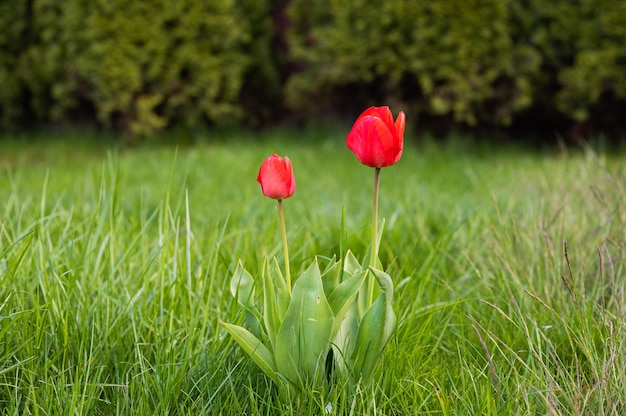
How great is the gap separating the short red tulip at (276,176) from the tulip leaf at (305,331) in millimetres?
156

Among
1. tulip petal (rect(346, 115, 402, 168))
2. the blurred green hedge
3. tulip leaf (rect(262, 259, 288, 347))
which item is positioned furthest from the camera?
the blurred green hedge

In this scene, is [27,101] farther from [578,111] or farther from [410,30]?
[578,111]

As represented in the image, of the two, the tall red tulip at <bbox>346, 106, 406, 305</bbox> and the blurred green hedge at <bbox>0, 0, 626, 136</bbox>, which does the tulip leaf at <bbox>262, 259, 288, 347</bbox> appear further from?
the blurred green hedge at <bbox>0, 0, 626, 136</bbox>

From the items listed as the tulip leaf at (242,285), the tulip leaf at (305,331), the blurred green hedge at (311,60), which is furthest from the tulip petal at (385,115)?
the blurred green hedge at (311,60)

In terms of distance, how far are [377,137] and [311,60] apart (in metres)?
5.00

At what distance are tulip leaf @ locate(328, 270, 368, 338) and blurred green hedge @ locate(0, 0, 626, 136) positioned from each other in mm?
4294

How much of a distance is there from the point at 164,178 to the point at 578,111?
10.7ft

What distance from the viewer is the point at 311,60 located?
607 centimetres

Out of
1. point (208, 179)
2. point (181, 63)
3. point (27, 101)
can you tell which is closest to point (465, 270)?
point (208, 179)

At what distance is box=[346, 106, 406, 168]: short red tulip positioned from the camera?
121cm

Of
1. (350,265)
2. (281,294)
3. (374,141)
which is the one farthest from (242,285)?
(374,141)

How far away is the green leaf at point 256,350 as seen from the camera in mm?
1298

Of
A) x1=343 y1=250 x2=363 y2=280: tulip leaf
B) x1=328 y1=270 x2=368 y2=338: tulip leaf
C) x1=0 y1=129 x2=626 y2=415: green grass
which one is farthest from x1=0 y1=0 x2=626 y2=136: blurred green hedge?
x1=328 y1=270 x2=368 y2=338: tulip leaf

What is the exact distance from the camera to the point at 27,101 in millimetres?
7316
